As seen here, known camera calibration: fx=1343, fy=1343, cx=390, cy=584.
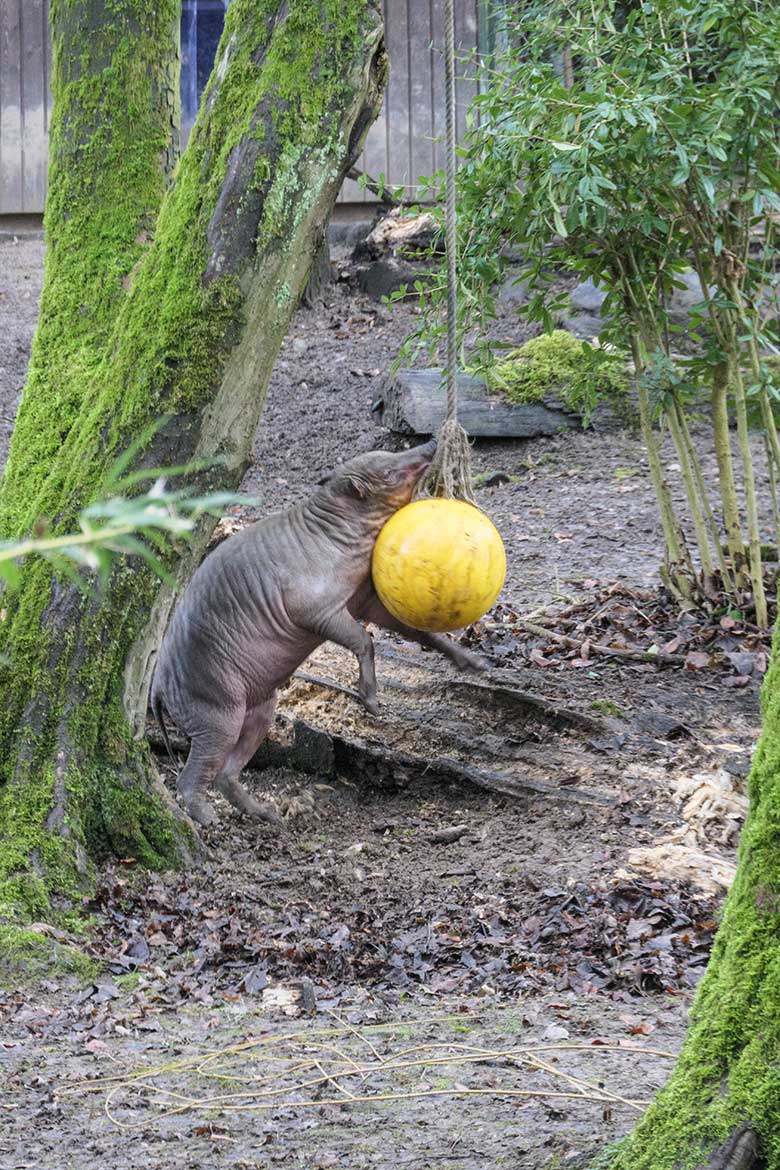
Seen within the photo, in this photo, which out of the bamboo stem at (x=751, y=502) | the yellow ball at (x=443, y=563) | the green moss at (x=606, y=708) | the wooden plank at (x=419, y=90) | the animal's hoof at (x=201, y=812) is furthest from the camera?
the wooden plank at (x=419, y=90)

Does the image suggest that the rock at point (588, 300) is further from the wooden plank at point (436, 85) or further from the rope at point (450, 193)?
the rope at point (450, 193)

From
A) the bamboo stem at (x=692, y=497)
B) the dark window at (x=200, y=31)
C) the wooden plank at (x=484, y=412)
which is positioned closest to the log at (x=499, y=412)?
the wooden plank at (x=484, y=412)

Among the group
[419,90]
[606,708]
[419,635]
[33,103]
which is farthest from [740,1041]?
[33,103]

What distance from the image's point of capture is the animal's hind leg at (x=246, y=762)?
237 inches

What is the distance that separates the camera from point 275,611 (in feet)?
19.2

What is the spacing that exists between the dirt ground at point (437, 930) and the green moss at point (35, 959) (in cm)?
5

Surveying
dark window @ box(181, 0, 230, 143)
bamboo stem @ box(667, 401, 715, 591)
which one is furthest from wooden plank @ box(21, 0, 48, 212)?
bamboo stem @ box(667, 401, 715, 591)

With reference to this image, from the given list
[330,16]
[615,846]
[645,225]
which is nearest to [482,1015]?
[615,846]

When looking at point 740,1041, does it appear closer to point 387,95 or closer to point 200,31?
point 387,95

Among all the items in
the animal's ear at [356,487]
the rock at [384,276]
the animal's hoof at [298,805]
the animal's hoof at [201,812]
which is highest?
the rock at [384,276]

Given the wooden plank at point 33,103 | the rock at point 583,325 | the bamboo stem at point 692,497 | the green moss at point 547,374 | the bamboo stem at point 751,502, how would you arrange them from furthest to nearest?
1. the wooden plank at point 33,103
2. the rock at point 583,325
3. the green moss at point 547,374
4. the bamboo stem at point 692,497
5. the bamboo stem at point 751,502

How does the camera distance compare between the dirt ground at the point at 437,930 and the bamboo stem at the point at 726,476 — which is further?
the bamboo stem at the point at 726,476

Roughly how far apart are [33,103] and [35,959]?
13454 mm

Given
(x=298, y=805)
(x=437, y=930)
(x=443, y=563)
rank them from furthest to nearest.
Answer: (x=298, y=805) → (x=443, y=563) → (x=437, y=930)
